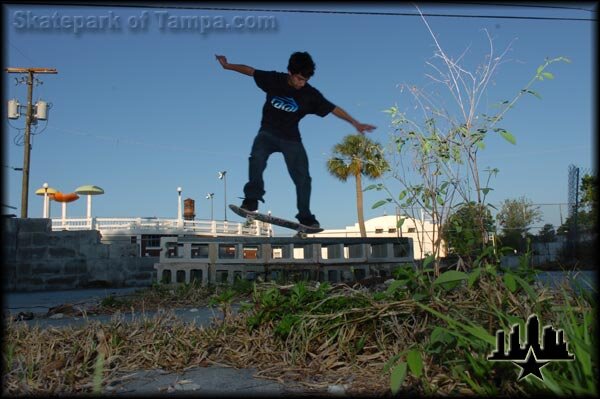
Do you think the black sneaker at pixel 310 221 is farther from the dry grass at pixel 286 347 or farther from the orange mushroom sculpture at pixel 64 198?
the orange mushroom sculpture at pixel 64 198

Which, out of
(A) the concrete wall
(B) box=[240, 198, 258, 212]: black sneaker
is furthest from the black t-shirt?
(A) the concrete wall

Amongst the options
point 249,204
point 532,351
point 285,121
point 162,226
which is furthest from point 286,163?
point 162,226

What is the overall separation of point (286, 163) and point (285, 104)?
743 millimetres

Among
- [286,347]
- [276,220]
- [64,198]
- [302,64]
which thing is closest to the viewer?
[286,347]

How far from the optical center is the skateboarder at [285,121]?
20.2 ft

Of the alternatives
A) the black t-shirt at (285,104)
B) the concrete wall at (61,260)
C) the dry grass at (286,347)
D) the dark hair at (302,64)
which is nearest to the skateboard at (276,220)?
the black t-shirt at (285,104)

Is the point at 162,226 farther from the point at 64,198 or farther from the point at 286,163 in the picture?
the point at 286,163

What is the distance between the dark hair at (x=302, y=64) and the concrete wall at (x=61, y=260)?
328 inches

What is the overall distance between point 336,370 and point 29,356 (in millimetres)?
1841

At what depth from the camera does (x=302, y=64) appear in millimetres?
5918

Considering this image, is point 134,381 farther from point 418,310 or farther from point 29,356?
point 418,310

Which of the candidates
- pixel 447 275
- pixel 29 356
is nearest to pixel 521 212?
pixel 447 275

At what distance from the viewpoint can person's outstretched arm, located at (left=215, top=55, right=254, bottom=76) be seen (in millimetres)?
5949

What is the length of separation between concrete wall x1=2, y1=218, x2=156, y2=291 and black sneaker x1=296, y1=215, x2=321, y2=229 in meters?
7.65
